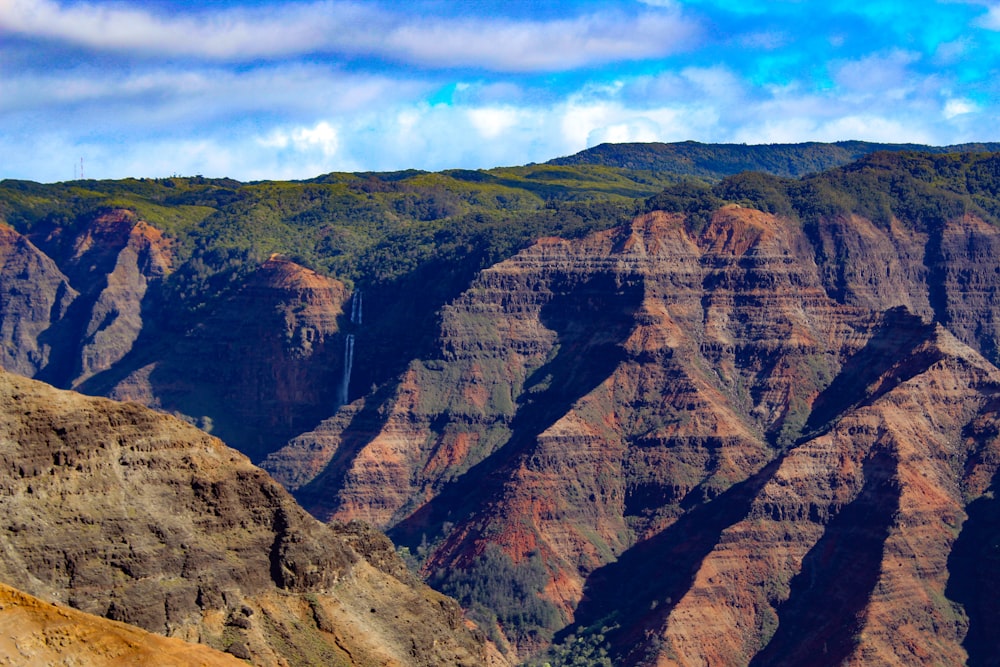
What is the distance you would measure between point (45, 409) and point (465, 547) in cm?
9465

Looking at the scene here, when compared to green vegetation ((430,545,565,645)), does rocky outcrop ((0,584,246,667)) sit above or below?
above

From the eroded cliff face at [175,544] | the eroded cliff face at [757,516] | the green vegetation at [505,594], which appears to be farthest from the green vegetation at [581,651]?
the eroded cliff face at [175,544]

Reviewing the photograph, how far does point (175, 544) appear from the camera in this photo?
323ft

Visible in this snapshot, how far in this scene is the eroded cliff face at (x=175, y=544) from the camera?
9400 cm

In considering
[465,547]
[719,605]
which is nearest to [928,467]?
[719,605]

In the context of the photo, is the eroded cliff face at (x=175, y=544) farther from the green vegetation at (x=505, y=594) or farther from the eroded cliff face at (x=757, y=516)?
the green vegetation at (x=505, y=594)

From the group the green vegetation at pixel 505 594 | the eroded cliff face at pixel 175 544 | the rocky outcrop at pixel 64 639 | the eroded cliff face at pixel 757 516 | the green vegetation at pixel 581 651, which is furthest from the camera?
the green vegetation at pixel 505 594

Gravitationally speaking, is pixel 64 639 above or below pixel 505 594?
above

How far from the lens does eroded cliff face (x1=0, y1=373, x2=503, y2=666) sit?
94.0 meters

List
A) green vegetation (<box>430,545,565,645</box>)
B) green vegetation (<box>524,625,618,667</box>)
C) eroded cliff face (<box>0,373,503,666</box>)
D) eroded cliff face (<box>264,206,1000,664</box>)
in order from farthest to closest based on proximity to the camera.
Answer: green vegetation (<box>430,545,565,645</box>) → green vegetation (<box>524,625,618,667</box>) → eroded cliff face (<box>264,206,1000,664</box>) → eroded cliff face (<box>0,373,503,666</box>)

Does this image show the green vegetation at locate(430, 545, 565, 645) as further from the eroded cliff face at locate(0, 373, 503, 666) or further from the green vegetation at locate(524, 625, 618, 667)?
the eroded cliff face at locate(0, 373, 503, 666)

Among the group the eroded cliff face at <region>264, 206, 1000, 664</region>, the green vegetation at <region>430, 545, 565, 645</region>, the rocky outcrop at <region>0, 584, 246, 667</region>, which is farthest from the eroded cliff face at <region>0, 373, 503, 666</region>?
the green vegetation at <region>430, 545, 565, 645</region>

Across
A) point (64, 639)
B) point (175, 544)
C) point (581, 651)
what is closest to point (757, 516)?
point (581, 651)

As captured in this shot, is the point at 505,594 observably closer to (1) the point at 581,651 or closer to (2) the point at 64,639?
(1) the point at 581,651
